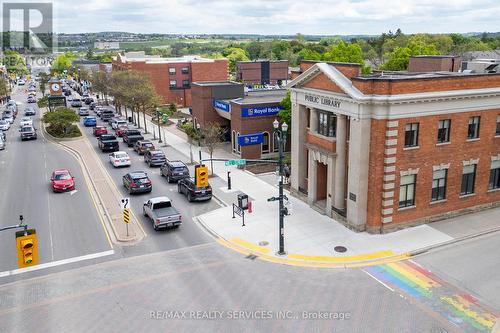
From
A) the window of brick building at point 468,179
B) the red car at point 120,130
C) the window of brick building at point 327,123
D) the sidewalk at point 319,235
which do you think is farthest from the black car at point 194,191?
the red car at point 120,130

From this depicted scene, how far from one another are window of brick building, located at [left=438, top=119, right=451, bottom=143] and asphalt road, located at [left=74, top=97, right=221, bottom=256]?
555 inches

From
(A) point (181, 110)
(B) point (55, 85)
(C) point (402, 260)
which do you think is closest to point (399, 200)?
(C) point (402, 260)

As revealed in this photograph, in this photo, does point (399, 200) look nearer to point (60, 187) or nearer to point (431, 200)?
point (431, 200)

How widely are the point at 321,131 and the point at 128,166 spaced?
20.8 metres

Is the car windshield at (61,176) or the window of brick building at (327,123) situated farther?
the car windshield at (61,176)

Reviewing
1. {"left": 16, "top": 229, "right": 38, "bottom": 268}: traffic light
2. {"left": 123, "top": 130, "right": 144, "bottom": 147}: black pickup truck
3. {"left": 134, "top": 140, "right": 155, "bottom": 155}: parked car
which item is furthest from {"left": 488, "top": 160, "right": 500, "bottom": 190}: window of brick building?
{"left": 123, "top": 130, "right": 144, "bottom": 147}: black pickup truck

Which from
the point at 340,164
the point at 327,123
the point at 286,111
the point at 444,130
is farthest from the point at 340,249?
the point at 286,111

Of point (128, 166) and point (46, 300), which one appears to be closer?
point (46, 300)

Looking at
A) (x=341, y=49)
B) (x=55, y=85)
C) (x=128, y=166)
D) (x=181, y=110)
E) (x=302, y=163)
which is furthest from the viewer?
(x=55, y=85)

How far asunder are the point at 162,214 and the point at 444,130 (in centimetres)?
1675

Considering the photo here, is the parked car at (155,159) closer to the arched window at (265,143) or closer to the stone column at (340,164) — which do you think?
the arched window at (265,143)

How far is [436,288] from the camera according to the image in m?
18.9

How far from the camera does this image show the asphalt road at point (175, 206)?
23903 mm

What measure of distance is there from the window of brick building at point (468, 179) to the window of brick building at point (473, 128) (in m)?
1.80
